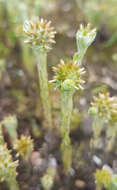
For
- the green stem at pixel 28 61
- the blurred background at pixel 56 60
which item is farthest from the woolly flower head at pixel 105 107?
the green stem at pixel 28 61

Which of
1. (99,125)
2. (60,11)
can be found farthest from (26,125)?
(60,11)

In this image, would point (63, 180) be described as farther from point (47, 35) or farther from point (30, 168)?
point (47, 35)

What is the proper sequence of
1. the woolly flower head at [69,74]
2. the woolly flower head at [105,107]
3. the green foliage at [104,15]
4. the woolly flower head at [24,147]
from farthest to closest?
the green foliage at [104,15] → the woolly flower head at [24,147] → the woolly flower head at [105,107] → the woolly flower head at [69,74]

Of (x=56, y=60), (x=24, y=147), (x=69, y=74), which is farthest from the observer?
(x=56, y=60)

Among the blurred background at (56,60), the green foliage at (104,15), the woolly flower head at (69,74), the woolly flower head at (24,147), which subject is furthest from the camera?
the green foliage at (104,15)

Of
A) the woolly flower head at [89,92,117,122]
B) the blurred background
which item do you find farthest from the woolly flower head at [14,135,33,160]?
the woolly flower head at [89,92,117,122]

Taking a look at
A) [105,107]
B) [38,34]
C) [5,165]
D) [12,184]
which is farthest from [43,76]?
[12,184]

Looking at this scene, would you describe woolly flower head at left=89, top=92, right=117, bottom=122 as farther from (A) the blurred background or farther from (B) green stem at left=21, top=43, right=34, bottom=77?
(B) green stem at left=21, top=43, right=34, bottom=77

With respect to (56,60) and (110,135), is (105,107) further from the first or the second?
(56,60)

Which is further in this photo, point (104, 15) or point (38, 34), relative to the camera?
point (104, 15)

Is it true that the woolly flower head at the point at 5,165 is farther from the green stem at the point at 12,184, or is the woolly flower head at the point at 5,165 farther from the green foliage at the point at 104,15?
the green foliage at the point at 104,15
